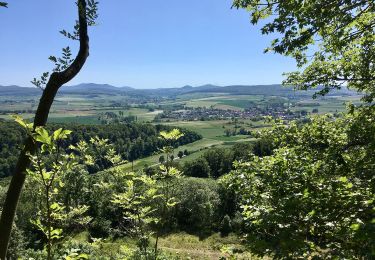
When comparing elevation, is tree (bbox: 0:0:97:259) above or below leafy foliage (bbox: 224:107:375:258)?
above

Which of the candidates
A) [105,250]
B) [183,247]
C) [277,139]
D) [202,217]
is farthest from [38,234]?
[277,139]

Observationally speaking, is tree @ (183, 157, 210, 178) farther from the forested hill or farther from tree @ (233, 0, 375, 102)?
tree @ (233, 0, 375, 102)

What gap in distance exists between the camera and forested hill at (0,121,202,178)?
364 ft

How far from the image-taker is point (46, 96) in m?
4.92

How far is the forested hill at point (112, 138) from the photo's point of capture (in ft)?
364

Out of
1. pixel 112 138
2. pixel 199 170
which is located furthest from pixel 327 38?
Result: pixel 112 138

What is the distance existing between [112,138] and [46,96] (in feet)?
467

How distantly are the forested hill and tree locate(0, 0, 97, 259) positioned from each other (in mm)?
101831

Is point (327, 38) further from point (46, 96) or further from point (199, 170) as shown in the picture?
point (199, 170)

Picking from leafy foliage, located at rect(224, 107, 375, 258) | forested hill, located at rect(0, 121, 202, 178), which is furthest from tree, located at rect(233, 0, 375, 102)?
forested hill, located at rect(0, 121, 202, 178)

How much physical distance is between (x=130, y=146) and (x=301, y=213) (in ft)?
456

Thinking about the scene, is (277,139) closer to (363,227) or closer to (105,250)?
(363,227)

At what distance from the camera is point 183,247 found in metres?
50.2

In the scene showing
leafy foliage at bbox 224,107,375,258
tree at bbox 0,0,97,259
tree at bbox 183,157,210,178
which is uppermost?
tree at bbox 0,0,97,259
